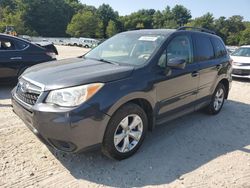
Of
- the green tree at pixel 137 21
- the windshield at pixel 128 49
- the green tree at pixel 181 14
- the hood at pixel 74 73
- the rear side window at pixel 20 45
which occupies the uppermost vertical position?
the green tree at pixel 181 14

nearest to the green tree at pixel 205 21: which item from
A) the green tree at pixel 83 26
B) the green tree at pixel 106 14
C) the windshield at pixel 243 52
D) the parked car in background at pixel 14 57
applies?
the green tree at pixel 106 14

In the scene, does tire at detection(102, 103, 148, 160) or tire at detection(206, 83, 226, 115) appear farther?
tire at detection(206, 83, 226, 115)

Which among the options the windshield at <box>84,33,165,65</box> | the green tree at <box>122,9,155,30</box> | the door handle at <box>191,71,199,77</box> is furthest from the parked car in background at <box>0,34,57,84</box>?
the green tree at <box>122,9,155,30</box>

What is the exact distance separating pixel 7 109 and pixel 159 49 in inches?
132

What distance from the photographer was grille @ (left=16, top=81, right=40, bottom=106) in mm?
3547

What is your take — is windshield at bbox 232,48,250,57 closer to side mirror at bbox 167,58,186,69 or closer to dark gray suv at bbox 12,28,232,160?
dark gray suv at bbox 12,28,232,160

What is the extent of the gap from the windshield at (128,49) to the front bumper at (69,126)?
1.20 m

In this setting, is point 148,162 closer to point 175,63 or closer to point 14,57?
point 175,63

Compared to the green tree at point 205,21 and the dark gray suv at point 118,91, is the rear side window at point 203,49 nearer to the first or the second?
the dark gray suv at point 118,91

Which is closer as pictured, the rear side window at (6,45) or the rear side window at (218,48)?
the rear side window at (218,48)

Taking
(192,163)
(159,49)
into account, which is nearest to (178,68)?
(159,49)

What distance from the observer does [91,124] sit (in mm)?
3324

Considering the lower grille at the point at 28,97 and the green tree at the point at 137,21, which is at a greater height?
the green tree at the point at 137,21

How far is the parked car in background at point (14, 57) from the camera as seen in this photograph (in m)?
7.14
